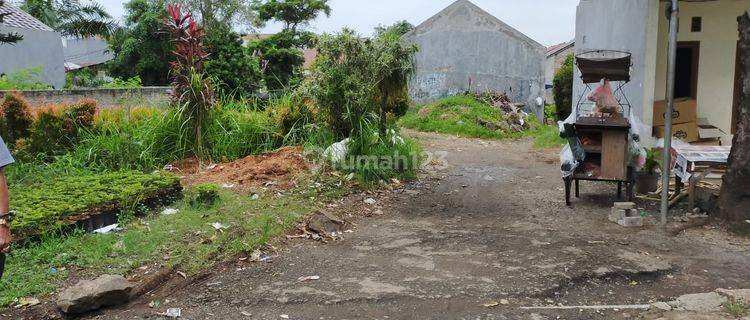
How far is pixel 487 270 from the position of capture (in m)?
5.11

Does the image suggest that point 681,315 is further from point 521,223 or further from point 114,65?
point 114,65

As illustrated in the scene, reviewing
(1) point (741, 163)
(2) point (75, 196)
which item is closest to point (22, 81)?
(2) point (75, 196)

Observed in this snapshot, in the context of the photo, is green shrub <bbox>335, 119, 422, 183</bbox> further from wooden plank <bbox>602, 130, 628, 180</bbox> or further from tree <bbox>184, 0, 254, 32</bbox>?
tree <bbox>184, 0, 254, 32</bbox>

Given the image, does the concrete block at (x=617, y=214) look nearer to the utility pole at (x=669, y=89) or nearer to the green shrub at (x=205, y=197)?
the utility pole at (x=669, y=89)

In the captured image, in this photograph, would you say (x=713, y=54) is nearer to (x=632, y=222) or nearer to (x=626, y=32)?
(x=626, y=32)

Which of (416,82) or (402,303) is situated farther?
(416,82)

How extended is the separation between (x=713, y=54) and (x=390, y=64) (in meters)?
6.02

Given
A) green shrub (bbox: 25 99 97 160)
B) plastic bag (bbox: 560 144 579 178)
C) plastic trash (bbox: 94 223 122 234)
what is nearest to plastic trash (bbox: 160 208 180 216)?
plastic trash (bbox: 94 223 122 234)

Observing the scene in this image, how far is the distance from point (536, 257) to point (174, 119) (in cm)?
619

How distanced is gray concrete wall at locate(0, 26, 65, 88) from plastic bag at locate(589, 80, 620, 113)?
17.7 metres

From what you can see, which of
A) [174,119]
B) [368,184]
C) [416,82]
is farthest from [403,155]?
[416,82]

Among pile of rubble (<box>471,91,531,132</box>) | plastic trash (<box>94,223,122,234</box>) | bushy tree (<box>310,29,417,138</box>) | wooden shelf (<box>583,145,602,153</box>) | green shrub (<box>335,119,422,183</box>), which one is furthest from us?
pile of rubble (<box>471,91,531,132</box>)

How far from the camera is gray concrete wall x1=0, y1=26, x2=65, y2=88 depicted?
19.5m

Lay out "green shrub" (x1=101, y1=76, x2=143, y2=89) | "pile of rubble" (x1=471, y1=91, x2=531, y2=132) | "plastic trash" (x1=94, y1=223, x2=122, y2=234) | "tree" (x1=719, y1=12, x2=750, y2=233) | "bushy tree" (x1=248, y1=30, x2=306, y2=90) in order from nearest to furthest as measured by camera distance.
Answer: "plastic trash" (x1=94, y1=223, x2=122, y2=234) → "tree" (x1=719, y1=12, x2=750, y2=233) → "green shrub" (x1=101, y1=76, x2=143, y2=89) → "pile of rubble" (x1=471, y1=91, x2=531, y2=132) → "bushy tree" (x1=248, y1=30, x2=306, y2=90)
